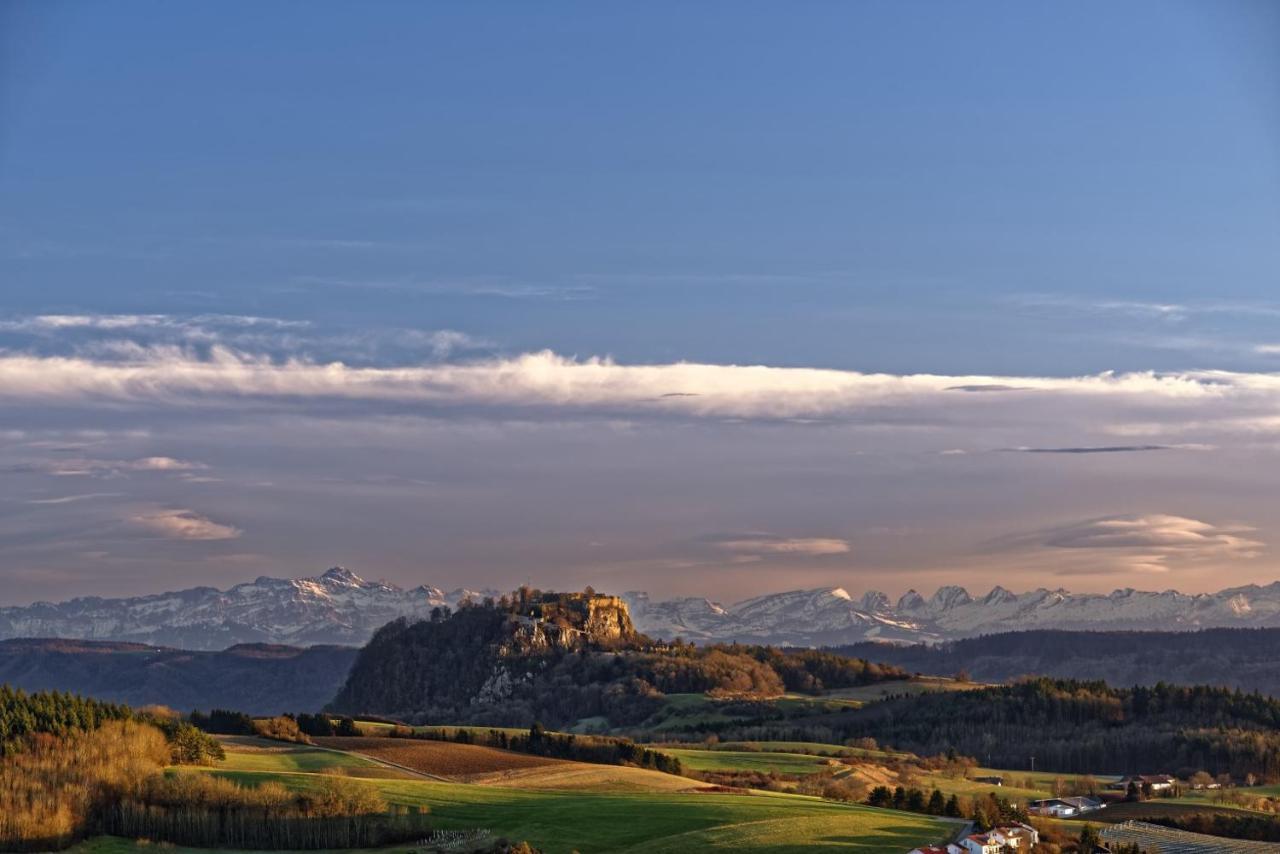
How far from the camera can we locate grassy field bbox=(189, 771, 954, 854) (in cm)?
11638

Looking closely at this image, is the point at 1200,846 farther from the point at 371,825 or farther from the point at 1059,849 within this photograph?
the point at 371,825

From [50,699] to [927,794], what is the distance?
8642 cm

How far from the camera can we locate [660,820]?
127875 mm

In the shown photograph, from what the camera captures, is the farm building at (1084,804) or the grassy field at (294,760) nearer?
the grassy field at (294,760)

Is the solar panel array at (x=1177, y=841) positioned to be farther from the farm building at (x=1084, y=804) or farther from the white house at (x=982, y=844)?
the farm building at (x=1084, y=804)

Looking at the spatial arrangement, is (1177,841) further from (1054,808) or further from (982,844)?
(1054,808)

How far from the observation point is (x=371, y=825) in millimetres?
131500

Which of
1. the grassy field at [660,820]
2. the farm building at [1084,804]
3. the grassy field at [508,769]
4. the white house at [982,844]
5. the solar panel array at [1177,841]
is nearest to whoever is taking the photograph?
the grassy field at [660,820]

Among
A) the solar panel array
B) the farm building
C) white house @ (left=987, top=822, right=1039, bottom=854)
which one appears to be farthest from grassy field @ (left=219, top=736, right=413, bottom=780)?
the farm building

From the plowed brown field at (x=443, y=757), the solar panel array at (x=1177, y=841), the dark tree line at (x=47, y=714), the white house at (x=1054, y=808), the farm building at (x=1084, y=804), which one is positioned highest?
the dark tree line at (x=47, y=714)

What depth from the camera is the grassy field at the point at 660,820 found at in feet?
382

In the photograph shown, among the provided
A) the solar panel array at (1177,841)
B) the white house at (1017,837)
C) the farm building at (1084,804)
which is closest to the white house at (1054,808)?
Answer: the farm building at (1084,804)

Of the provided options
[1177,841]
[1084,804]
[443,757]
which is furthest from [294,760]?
[1084,804]

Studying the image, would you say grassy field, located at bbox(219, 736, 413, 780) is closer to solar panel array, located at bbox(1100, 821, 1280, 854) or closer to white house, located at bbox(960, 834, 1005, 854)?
white house, located at bbox(960, 834, 1005, 854)
